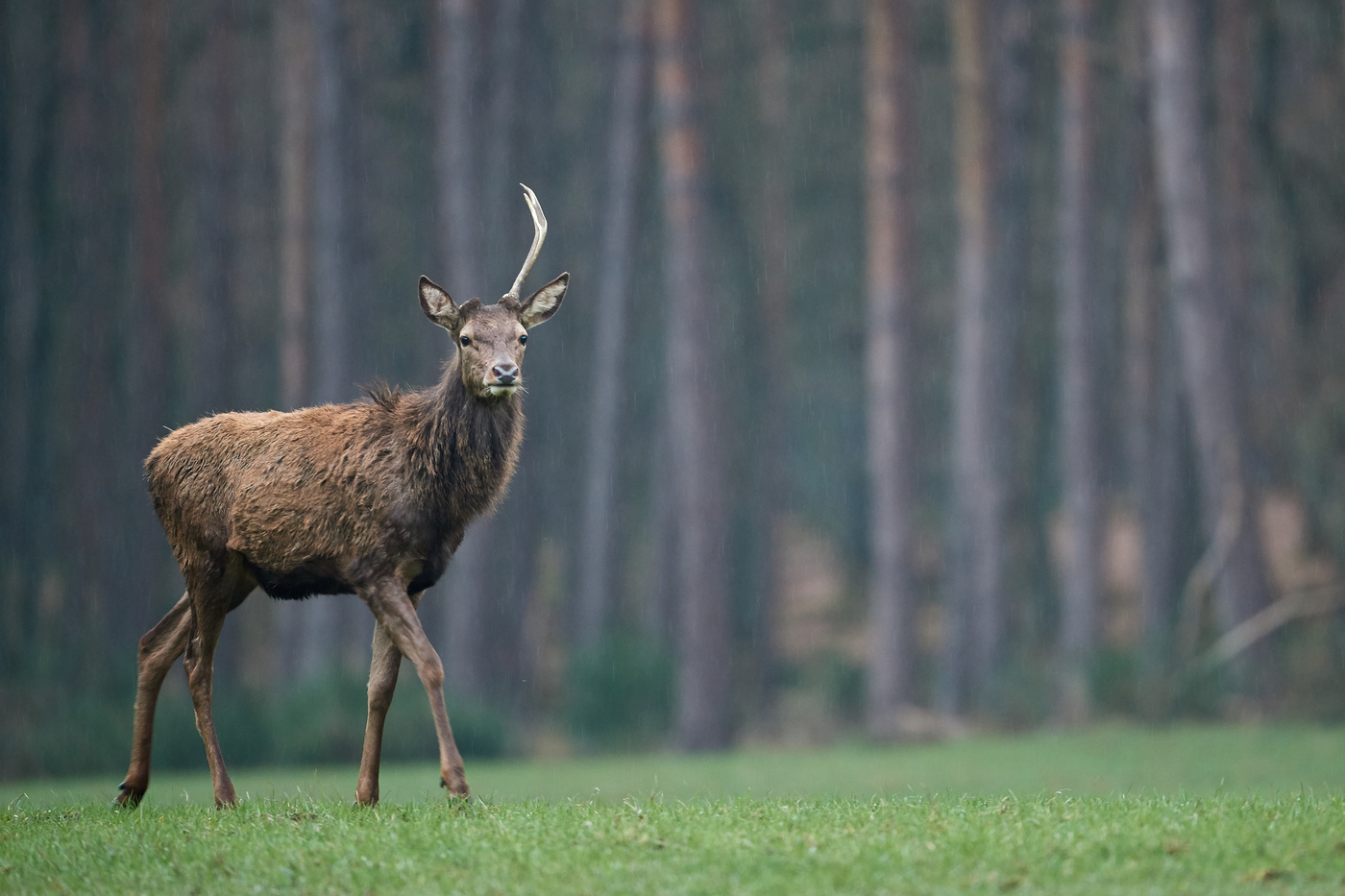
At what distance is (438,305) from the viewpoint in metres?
8.80

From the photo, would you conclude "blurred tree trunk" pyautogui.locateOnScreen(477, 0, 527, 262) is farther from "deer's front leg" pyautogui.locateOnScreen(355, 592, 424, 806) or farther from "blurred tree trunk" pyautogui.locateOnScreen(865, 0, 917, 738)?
"deer's front leg" pyautogui.locateOnScreen(355, 592, 424, 806)

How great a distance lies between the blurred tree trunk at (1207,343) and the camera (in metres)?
19.5

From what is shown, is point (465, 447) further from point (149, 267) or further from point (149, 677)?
point (149, 267)

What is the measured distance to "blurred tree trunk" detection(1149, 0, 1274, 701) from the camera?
19531 millimetres

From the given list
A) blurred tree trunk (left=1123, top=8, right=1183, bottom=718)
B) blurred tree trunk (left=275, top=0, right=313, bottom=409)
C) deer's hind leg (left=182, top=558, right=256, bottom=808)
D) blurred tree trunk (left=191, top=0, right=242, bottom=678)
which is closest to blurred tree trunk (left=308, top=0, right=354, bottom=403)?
blurred tree trunk (left=275, top=0, right=313, bottom=409)

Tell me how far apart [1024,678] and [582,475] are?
14425 mm

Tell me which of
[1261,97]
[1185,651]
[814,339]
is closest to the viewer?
[1185,651]

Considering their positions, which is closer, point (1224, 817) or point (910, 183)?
point (1224, 817)

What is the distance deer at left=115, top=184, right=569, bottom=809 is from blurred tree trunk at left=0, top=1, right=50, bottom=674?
1771 cm

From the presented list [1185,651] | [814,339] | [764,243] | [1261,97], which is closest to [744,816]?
[1185,651]

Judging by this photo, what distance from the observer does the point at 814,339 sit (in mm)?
37000

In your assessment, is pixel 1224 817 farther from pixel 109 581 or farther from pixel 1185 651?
pixel 109 581

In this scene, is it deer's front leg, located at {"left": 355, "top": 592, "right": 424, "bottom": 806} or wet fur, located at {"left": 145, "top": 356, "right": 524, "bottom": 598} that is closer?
deer's front leg, located at {"left": 355, "top": 592, "right": 424, "bottom": 806}

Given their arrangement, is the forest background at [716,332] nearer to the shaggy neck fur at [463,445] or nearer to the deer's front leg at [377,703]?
the deer's front leg at [377,703]
